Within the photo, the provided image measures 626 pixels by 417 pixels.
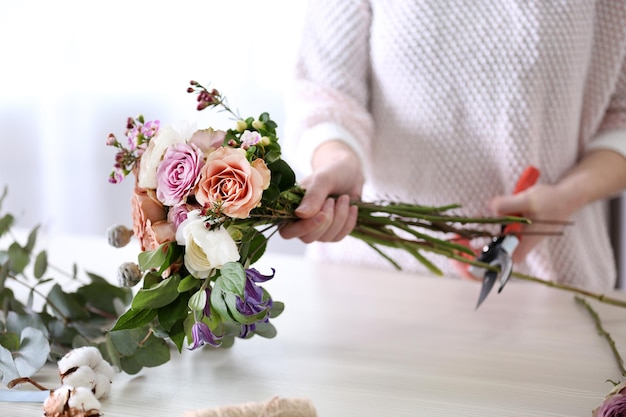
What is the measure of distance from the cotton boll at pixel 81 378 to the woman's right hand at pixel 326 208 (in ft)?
0.79

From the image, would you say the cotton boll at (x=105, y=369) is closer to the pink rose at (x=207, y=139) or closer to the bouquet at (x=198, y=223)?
the bouquet at (x=198, y=223)

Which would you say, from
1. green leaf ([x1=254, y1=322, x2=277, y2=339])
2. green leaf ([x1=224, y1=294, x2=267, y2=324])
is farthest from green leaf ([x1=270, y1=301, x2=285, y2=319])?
green leaf ([x1=224, y1=294, x2=267, y2=324])

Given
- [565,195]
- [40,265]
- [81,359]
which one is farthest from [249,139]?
[565,195]

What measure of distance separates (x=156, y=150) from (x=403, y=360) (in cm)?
33

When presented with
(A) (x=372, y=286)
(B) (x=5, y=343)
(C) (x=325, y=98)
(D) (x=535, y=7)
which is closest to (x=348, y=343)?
(A) (x=372, y=286)

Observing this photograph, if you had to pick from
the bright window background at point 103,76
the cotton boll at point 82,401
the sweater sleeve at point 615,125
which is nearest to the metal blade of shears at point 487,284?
the sweater sleeve at point 615,125

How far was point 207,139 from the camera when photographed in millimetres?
647

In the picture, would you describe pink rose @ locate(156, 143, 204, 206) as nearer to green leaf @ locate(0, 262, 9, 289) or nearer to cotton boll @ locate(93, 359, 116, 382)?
cotton boll @ locate(93, 359, 116, 382)

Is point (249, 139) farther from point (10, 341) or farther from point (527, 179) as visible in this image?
point (527, 179)

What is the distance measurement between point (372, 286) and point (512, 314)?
199 millimetres

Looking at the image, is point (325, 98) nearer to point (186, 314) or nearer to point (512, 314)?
point (512, 314)

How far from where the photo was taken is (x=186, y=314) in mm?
630

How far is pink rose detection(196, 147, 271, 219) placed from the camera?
0.59m

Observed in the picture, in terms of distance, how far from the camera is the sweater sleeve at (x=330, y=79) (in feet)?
3.60
